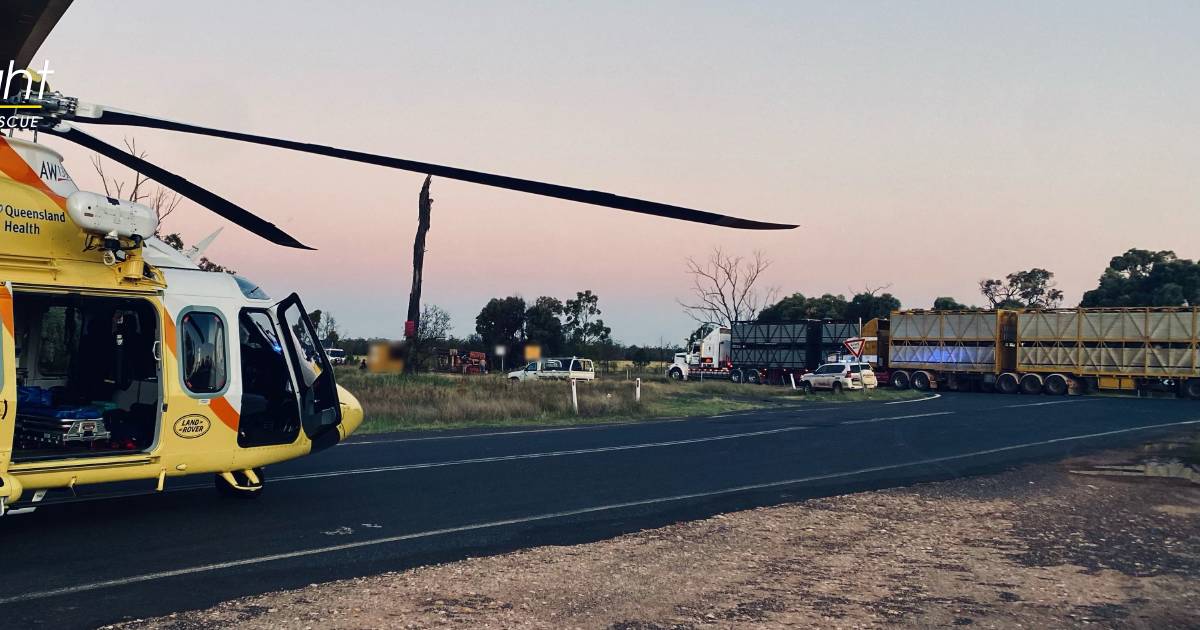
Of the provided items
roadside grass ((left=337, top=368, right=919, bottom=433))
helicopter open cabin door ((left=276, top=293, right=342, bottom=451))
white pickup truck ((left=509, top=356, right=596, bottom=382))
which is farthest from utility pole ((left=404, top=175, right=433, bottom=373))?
helicopter open cabin door ((left=276, top=293, right=342, bottom=451))

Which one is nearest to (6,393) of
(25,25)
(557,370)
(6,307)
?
(6,307)

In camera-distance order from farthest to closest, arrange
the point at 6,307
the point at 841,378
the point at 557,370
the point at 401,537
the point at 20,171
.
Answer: the point at 557,370 < the point at 841,378 < the point at 401,537 < the point at 20,171 < the point at 6,307

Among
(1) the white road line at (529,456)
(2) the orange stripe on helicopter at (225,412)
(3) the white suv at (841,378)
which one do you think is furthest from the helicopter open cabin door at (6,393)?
(3) the white suv at (841,378)

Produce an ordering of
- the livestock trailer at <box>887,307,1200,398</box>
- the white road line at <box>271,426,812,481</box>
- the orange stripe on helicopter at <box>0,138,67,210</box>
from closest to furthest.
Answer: the orange stripe on helicopter at <box>0,138,67,210</box> < the white road line at <box>271,426,812,481</box> < the livestock trailer at <box>887,307,1200,398</box>

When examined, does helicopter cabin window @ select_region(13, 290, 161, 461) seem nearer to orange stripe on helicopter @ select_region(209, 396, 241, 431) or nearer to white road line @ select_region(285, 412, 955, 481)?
orange stripe on helicopter @ select_region(209, 396, 241, 431)

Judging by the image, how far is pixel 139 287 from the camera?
8508 mm

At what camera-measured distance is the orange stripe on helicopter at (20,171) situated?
8.05 meters

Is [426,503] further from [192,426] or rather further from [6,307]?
[6,307]

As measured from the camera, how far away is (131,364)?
9.59 metres

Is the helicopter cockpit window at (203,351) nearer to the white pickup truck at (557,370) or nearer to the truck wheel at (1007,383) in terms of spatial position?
the white pickup truck at (557,370)

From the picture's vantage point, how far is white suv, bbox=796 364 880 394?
139ft

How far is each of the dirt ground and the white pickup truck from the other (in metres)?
36.5

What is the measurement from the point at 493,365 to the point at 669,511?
59.9 m

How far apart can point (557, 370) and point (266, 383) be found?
3753 cm
